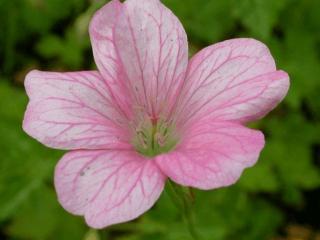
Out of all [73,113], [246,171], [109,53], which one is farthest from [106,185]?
[246,171]

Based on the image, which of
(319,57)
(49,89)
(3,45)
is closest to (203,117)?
(49,89)

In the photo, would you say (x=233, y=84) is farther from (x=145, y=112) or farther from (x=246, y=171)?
(x=246, y=171)

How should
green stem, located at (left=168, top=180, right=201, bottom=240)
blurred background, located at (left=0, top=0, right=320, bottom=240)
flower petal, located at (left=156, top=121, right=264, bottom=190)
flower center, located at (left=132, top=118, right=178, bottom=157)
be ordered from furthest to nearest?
1. blurred background, located at (left=0, top=0, right=320, bottom=240)
2. flower center, located at (left=132, top=118, right=178, bottom=157)
3. green stem, located at (left=168, top=180, right=201, bottom=240)
4. flower petal, located at (left=156, top=121, right=264, bottom=190)

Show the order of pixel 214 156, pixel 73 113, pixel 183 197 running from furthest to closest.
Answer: pixel 183 197, pixel 73 113, pixel 214 156

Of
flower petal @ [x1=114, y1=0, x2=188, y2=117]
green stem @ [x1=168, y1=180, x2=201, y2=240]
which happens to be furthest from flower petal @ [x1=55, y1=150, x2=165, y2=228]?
flower petal @ [x1=114, y1=0, x2=188, y2=117]

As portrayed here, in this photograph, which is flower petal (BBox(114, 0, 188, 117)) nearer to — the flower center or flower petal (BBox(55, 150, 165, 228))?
the flower center

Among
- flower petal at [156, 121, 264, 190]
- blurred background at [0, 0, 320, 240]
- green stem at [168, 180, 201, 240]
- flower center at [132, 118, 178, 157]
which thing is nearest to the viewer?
flower petal at [156, 121, 264, 190]
